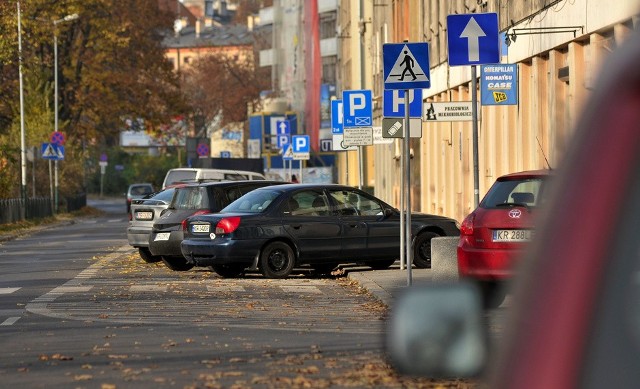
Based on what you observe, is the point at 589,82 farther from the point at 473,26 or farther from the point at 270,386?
the point at 473,26

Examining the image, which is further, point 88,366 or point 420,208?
point 420,208

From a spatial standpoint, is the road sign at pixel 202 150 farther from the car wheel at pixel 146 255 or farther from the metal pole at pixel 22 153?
the car wheel at pixel 146 255

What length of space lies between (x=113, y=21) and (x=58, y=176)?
6788 mm

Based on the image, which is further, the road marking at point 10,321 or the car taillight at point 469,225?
→ the car taillight at point 469,225

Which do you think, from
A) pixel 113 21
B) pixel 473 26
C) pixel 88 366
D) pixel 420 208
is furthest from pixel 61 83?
pixel 88 366

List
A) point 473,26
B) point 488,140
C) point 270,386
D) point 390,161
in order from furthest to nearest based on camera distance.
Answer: point 390,161 → point 488,140 → point 473,26 → point 270,386

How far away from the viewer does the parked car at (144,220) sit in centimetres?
2800

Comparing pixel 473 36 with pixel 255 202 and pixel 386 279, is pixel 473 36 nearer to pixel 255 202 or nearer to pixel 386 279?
pixel 386 279

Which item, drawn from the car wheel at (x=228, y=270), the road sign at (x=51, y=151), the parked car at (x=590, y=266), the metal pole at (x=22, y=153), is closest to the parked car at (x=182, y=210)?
the car wheel at (x=228, y=270)

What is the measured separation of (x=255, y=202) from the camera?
78.9ft

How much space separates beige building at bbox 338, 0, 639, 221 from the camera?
24.0m

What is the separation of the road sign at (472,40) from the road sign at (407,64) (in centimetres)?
87

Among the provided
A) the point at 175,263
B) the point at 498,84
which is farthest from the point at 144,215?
the point at 498,84

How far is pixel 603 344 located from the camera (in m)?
2.07
